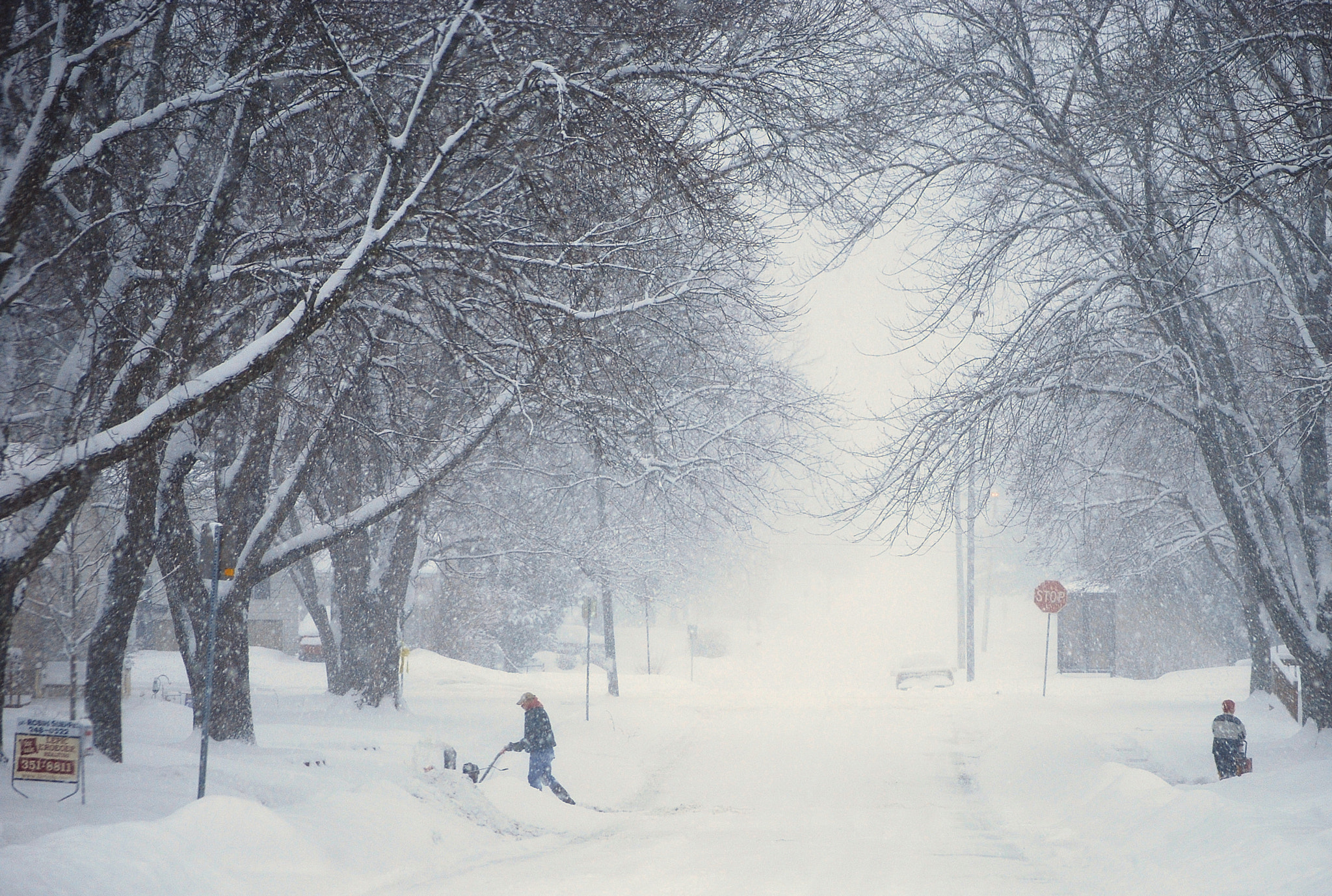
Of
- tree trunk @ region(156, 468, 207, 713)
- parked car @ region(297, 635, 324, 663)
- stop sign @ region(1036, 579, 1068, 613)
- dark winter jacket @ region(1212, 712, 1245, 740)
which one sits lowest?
parked car @ region(297, 635, 324, 663)

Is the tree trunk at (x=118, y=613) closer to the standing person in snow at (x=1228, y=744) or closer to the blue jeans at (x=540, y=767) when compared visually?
the blue jeans at (x=540, y=767)

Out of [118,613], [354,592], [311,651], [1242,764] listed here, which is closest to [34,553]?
[118,613]

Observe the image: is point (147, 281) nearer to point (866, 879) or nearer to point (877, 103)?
point (877, 103)

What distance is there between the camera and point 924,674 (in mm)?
32375

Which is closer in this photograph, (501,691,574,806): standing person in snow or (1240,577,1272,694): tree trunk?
(501,691,574,806): standing person in snow

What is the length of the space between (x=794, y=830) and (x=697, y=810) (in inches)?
90.4

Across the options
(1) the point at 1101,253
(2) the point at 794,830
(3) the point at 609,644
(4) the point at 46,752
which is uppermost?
(1) the point at 1101,253

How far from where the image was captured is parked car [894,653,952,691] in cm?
3222

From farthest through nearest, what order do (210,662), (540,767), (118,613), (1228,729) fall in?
(540,767) → (1228,729) → (118,613) → (210,662)

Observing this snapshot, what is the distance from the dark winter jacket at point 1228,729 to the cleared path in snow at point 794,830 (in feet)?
9.54

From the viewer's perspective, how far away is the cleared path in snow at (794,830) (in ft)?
25.6

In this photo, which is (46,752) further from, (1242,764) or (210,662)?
(1242,764)

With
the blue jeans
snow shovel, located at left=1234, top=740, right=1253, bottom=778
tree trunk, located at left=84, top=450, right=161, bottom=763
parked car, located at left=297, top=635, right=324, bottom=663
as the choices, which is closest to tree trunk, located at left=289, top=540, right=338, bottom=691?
the blue jeans

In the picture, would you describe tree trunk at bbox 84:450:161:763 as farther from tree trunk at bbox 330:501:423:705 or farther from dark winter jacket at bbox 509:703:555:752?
→ tree trunk at bbox 330:501:423:705
